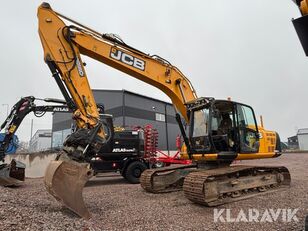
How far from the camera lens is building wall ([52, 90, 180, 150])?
22062mm

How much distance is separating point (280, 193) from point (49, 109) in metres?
8.74

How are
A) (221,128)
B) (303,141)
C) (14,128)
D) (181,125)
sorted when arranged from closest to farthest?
(221,128), (181,125), (14,128), (303,141)

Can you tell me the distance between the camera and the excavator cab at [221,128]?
6961mm

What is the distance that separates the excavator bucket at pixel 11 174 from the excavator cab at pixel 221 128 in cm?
664

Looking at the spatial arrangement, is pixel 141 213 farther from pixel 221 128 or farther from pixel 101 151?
pixel 101 151

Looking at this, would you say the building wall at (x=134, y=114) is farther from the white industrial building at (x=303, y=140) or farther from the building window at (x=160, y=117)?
the white industrial building at (x=303, y=140)

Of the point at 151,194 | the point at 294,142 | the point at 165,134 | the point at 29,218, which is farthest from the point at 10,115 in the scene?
the point at 294,142

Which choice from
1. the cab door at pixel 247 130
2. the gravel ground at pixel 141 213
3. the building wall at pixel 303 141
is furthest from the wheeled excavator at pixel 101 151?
the building wall at pixel 303 141

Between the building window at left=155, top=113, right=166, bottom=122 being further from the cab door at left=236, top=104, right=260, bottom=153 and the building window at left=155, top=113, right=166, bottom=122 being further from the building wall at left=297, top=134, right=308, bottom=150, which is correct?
the building wall at left=297, top=134, right=308, bottom=150

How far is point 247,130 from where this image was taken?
7496mm

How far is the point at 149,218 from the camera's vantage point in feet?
16.5

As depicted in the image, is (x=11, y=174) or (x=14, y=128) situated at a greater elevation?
(x=14, y=128)

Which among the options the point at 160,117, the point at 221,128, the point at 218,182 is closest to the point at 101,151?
the point at 221,128

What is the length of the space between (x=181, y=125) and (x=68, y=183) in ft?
12.5
